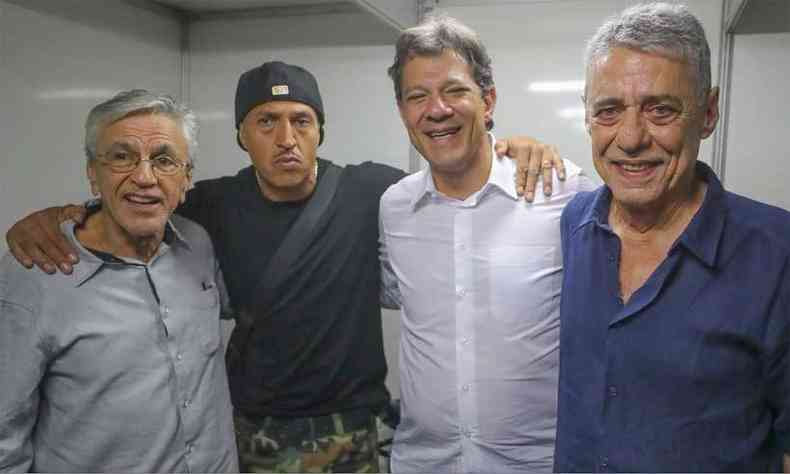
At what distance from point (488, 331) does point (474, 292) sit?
8cm

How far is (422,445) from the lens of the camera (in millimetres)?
1227

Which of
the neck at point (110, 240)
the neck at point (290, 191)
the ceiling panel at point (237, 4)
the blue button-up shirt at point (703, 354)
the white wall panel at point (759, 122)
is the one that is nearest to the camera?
the blue button-up shirt at point (703, 354)

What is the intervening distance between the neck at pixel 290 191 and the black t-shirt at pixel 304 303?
0.01m

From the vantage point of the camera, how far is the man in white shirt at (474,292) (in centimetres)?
116

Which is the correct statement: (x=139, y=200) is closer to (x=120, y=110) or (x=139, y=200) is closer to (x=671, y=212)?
(x=120, y=110)

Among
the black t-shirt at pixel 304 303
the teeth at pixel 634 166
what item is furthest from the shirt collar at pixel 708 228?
the black t-shirt at pixel 304 303

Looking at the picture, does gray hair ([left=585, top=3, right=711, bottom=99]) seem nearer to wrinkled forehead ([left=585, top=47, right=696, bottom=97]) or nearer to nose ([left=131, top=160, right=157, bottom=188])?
wrinkled forehead ([left=585, top=47, right=696, bottom=97])

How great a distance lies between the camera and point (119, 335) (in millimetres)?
1005

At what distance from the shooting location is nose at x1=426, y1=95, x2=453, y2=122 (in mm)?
1142

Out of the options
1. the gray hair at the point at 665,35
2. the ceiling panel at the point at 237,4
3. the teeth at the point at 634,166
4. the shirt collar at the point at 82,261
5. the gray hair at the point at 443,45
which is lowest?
the shirt collar at the point at 82,261

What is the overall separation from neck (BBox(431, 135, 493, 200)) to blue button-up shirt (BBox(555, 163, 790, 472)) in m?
0.38

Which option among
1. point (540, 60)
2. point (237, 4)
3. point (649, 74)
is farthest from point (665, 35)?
point (237, 4)

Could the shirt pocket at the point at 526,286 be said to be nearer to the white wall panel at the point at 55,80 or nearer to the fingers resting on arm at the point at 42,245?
the fingers resting on arm at the point at 42,245

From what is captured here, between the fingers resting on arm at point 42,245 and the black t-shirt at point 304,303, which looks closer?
the fingers resting on arm at point 42,245
